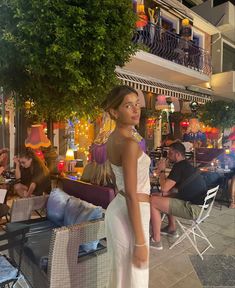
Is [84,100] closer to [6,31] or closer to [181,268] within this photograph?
[6,31]

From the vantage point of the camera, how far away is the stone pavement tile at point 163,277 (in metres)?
3.10

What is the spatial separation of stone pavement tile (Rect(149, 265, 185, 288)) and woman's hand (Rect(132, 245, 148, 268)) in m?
1.63

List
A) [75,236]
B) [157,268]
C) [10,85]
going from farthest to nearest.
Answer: [157,268]
[10,85]
[75,236]

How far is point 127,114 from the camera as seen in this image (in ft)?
5.93

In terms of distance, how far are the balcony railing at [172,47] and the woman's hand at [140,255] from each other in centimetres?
707

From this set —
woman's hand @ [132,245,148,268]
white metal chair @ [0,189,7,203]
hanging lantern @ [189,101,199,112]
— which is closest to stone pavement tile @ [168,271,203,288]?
woman's hand @ [132,245,148,268]

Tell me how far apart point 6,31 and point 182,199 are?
330 centimetres

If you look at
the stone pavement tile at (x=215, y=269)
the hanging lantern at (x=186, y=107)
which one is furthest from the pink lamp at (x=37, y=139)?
the hanging lantern at (x=186, y=107)

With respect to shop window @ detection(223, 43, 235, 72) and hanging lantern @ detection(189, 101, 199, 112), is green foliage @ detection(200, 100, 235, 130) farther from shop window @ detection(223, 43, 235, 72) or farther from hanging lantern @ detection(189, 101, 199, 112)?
shop window @ detection(223, 43, 235, 72)

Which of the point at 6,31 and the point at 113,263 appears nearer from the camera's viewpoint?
the point at 113,263

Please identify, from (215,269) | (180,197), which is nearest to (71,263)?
(215,269)

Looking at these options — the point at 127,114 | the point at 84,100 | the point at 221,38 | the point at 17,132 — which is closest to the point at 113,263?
the point at 127,114

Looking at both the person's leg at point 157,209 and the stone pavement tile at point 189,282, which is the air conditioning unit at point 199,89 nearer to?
the person's leg at point 157,209

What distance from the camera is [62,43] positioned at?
7.95 ft
